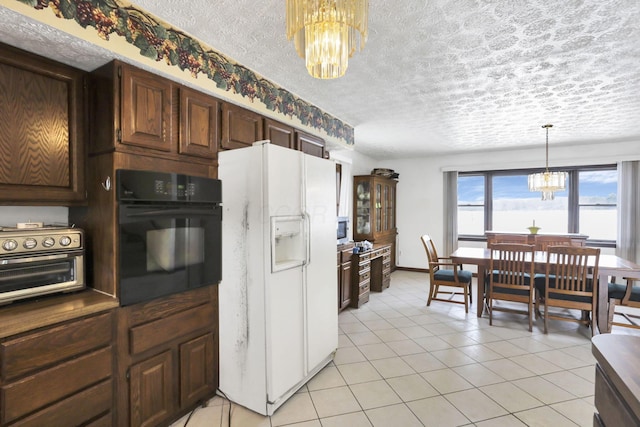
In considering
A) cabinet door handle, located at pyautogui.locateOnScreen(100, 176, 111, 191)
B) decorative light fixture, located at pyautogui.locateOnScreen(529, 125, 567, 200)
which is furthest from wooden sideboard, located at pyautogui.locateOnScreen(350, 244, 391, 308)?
cabinet door handle, located at pyautogui.locateOnScreen(100, 176, 111, 191)

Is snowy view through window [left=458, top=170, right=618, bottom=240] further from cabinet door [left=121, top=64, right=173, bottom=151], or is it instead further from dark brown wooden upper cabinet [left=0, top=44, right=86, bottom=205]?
dark brown wooden upper cabinet [left=0, top=44, right=86, bottom=205]

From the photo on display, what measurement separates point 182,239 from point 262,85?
1.44 metres

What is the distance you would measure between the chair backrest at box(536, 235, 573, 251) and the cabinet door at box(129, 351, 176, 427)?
4720 mm

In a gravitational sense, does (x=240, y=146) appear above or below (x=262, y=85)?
below

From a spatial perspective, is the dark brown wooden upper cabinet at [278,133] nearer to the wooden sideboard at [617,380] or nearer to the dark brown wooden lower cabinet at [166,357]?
the dark brown wooden lower cabinet at [166,357]

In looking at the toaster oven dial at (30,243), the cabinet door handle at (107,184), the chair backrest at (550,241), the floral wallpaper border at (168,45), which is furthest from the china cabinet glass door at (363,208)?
the toaster oven dial at (30,243)

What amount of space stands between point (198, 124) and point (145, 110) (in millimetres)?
353

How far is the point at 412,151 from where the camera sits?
232 inches

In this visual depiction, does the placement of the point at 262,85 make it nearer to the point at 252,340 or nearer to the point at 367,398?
the point at 252,340

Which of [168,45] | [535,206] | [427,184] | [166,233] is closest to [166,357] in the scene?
[166,233]

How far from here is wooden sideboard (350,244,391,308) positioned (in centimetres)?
419

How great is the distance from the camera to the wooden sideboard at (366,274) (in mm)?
4188

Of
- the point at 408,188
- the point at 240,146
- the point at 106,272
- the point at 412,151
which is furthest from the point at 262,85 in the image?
the point at 408,188

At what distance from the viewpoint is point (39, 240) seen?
154cm
